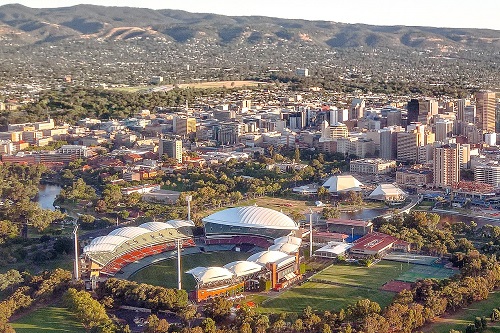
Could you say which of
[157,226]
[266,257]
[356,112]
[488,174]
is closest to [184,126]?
[356,112]

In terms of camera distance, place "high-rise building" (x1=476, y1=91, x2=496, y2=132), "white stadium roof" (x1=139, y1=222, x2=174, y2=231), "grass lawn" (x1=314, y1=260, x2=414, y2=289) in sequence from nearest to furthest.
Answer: "grass lawn" (x1=314, y1=260, x2=414, y2=289)
"white stadium roof" (x1=139, y1=222, x2=174, y2=231)
"high-rise building" (x1=476, y1=91, x2=496, y2=132)

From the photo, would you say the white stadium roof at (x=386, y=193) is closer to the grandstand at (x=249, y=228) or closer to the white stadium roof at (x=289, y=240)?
the grandstand at (x=249, y=228)

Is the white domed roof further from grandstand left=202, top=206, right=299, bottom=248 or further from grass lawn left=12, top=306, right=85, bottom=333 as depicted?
grass lawn left=12, top=306, right=85, bottom=333

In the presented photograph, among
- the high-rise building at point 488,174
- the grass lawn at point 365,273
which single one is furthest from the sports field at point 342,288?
the high-rise building at point 488,174

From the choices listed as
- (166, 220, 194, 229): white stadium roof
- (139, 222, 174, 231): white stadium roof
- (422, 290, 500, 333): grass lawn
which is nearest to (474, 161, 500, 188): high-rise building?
(166, 220, 194, 229): white stadium roof

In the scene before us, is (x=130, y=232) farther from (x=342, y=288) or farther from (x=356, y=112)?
(x=356, y=112)

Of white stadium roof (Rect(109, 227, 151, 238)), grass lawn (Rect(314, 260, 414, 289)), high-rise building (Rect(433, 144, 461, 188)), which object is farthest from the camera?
high-rise building (Rect(433, 144, 461, 188))
